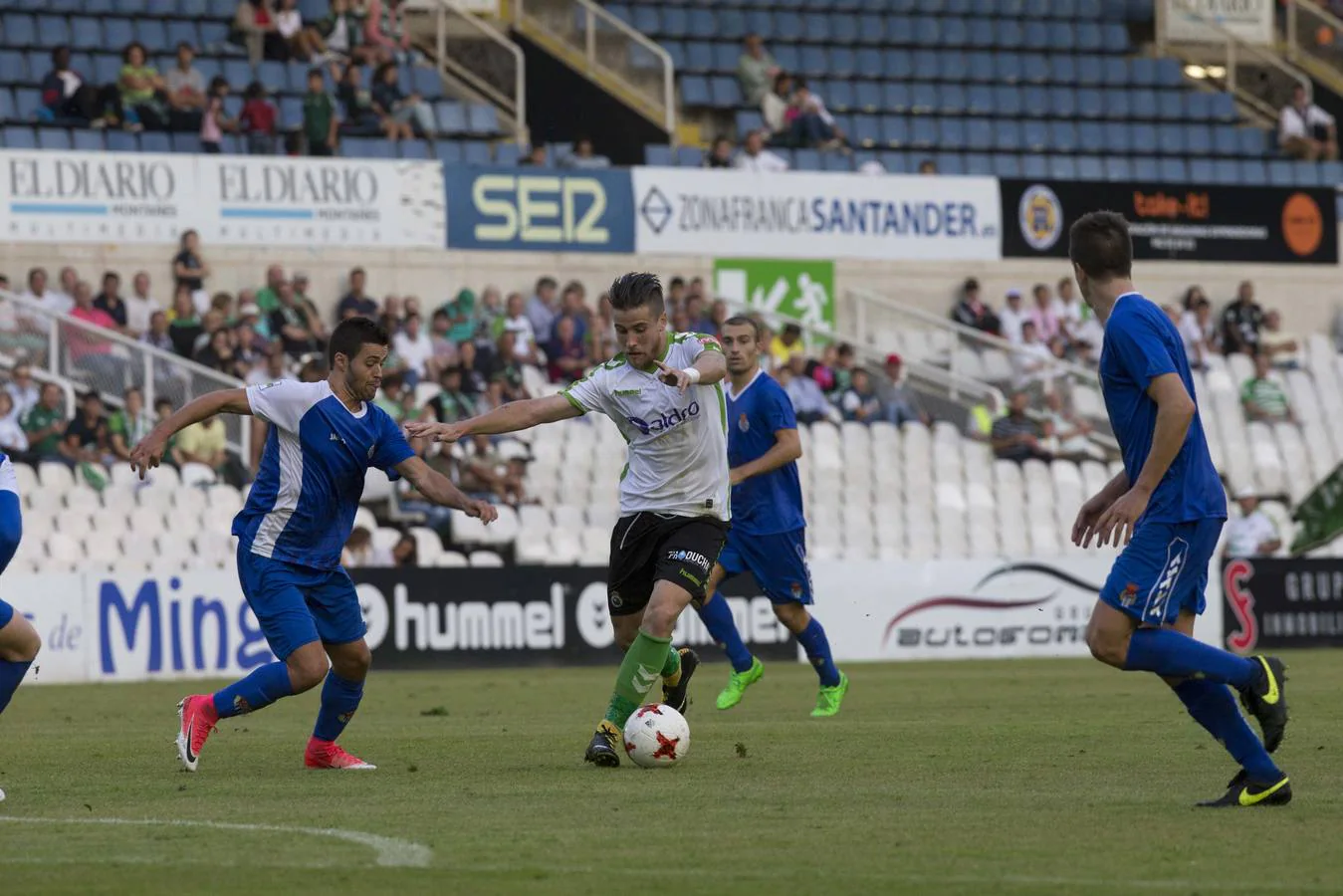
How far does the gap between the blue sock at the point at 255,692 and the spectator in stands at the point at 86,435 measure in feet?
43.1

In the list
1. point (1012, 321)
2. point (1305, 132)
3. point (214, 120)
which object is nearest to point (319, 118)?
point (214, 120)

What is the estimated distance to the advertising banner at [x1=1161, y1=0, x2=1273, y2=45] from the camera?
37.1 meters

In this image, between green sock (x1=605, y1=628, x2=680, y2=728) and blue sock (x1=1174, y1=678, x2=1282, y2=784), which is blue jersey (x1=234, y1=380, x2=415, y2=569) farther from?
blue sock (x1=1174, y1=678, x2=1282, y2=784)

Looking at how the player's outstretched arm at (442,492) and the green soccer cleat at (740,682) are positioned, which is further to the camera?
the green soccer cleat at (740,682)

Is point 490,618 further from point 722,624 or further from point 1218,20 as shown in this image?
point 1218,20

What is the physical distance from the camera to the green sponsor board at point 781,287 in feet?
99.6

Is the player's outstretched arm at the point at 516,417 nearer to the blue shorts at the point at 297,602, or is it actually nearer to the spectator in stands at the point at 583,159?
the blue shorts at the point at 297,602

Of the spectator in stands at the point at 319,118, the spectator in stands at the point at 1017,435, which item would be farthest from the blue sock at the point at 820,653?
the spectator in stands at the point at 319,118

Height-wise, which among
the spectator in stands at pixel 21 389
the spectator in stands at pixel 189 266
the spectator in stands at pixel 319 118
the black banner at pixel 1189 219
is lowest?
the spectator in stands at pixel 21 389

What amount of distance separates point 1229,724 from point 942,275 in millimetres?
23853

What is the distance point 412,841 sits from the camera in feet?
25.6

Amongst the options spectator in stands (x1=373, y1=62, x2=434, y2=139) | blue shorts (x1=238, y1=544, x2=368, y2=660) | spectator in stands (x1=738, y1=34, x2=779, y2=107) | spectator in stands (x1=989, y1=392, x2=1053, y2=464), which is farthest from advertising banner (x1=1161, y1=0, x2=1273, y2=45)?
blue shorts (x1=238, y1=544, x2=368, y2=660)

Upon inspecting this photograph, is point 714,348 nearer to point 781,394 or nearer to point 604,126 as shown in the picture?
point 781,394

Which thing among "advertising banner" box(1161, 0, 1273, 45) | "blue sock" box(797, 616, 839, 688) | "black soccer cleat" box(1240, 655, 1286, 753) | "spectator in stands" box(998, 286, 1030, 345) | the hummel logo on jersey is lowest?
"blue sock" box(797, 616, 839, 688)
